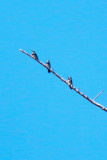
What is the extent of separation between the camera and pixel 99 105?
28.5ft

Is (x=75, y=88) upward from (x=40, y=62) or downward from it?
downward

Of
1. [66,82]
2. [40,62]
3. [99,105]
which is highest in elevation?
[40,62]

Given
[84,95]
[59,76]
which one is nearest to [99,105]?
[84,95]

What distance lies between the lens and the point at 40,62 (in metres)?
8.80

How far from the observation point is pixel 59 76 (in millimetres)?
8742

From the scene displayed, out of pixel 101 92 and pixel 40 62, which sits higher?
pixel 40 62

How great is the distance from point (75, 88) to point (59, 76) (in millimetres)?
456

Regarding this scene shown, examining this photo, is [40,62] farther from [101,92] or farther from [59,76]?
[101,92]

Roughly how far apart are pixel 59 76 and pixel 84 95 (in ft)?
2.12

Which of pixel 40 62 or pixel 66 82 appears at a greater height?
pixel 40 62

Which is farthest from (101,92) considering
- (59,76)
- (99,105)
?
(59,76)

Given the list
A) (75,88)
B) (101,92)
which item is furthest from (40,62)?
(101,92)

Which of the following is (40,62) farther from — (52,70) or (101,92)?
(101,92)

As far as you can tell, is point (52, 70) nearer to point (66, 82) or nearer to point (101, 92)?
point (66, 82)
